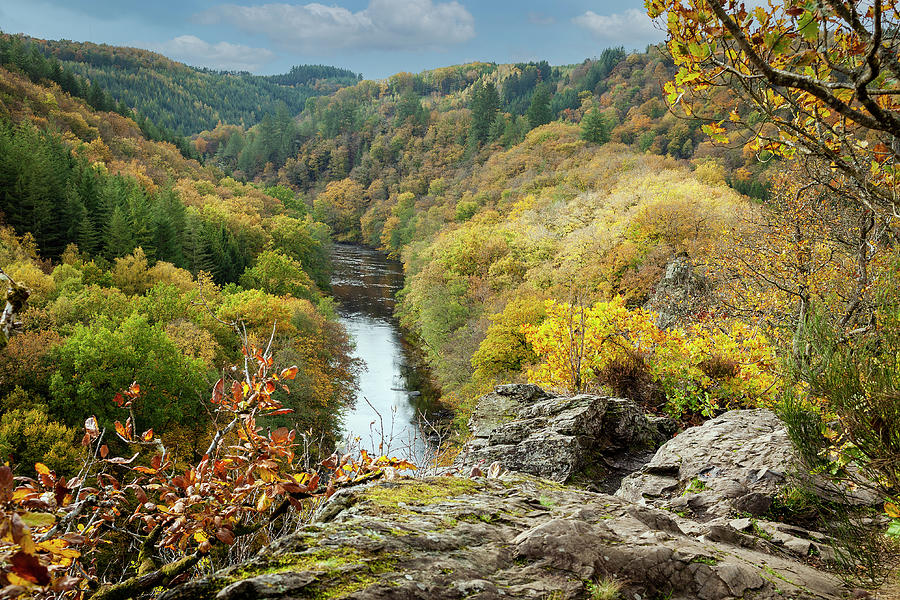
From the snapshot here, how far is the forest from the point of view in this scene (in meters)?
3.44

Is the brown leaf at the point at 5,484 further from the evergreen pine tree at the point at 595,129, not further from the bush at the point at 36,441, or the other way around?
the evergreen pine tree at the point at 595,129

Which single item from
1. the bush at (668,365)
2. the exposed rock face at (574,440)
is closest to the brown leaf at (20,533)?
the exposed rock face at (574,440)

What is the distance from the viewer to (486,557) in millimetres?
3076

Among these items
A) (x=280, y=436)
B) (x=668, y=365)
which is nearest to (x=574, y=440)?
(x=668, y=365)

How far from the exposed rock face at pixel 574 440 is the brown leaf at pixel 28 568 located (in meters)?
6.74

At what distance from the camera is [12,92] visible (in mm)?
64750

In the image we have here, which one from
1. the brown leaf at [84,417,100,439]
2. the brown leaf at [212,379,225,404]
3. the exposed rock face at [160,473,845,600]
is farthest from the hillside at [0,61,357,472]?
the exposed rock face at [160,473,845,600]

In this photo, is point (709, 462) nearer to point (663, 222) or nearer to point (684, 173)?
point (663, 222)

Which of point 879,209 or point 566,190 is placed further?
point 566,190

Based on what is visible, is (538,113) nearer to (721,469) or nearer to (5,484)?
(721,469)

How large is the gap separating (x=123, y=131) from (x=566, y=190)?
71.7 metres

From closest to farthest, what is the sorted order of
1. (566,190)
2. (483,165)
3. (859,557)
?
(859,557) < (566,190) < (483,165)

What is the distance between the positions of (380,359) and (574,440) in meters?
34.9

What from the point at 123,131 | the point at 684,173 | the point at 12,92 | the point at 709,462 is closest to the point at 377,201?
the point at 123,131
